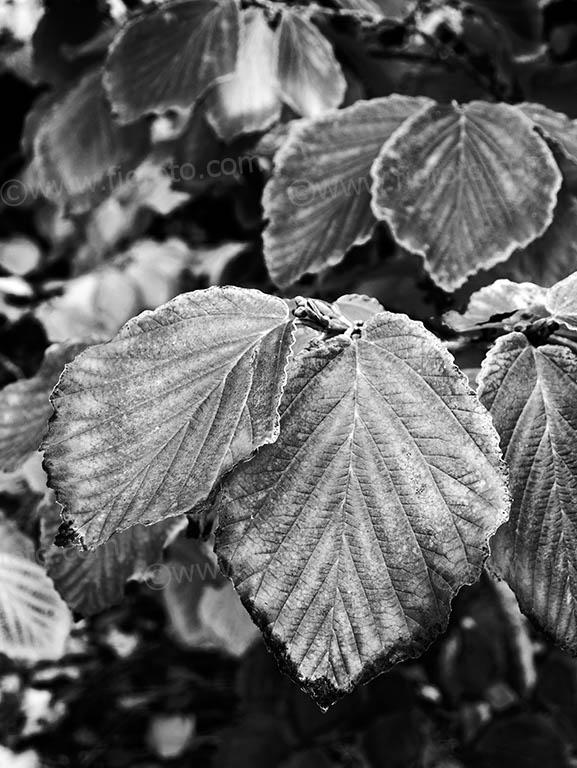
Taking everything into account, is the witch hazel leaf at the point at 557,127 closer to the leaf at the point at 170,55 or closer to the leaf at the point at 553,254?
the leaf at the point at 553,254

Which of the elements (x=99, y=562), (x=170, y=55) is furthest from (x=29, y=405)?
(x=170, y=55)

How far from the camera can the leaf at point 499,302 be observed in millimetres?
568

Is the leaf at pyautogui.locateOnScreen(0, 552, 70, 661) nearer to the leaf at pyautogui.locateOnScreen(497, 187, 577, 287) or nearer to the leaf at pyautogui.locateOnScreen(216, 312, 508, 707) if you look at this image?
the leaf at pyautogui.locateOnScreen(216, 312, 508, 707)

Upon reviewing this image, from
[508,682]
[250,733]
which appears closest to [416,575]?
[250,733]

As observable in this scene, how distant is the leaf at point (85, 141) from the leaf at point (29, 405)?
1.14ft

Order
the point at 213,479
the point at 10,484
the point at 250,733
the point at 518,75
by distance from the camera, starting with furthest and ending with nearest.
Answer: the point at 250,733
the point at 518,75
the point at 10,484
the point at 213,479

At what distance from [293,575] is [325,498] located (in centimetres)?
5

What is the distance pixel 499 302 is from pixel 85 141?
62 centimetres

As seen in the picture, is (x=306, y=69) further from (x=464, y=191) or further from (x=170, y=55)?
(x=464, y=191)

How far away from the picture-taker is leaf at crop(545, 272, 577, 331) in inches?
20.9

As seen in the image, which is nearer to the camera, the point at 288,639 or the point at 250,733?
the point at 288,639

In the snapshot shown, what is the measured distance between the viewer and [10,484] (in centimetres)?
85

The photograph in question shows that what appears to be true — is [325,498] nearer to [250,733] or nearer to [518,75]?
[518,75]

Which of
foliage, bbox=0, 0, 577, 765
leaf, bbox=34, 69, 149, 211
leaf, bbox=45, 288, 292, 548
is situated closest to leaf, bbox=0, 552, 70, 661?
foliage, bbox=0, 0, 577, 765
